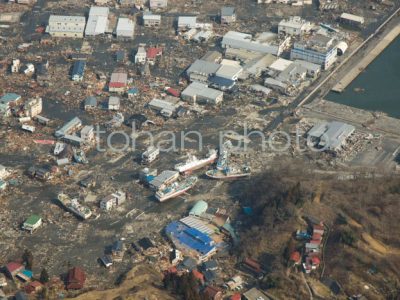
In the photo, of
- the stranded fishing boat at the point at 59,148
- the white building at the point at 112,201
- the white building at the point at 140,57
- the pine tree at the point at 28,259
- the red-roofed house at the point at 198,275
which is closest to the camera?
the red-roofed house at the point at 198,275

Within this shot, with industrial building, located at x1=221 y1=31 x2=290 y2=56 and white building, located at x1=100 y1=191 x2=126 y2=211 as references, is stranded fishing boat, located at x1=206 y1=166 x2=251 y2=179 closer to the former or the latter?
white building, located at x1=100 y1=191 x2=126 y2=211

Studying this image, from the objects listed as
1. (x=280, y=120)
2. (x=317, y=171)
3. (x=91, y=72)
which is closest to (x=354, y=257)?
(x=317, y=171)

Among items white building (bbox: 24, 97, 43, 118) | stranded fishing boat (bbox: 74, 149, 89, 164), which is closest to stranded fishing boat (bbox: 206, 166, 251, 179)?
stranded fishing boat (bbox: 74, 149, 89, 164)

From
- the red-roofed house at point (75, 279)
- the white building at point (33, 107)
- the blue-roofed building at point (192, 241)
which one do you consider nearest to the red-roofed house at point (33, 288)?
the red-roofed house at point (75, 279)

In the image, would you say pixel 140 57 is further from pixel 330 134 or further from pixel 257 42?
pixel 330 134

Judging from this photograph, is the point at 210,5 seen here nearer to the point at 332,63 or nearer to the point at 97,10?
the point at 97,10

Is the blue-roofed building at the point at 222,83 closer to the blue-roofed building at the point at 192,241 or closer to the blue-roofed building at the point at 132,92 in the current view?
the blue-roofed building at the point at 132,92
